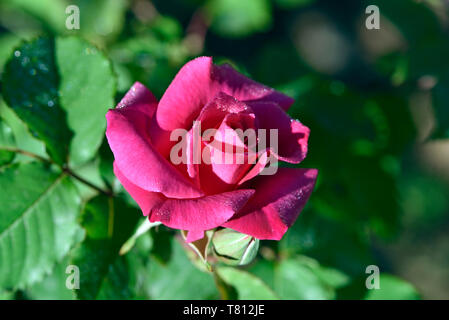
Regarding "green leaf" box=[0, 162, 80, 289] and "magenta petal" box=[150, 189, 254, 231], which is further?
"green leaf" box=[0, 162, 80, 289]

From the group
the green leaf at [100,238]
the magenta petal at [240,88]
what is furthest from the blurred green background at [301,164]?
the magenta petal at [240,88]

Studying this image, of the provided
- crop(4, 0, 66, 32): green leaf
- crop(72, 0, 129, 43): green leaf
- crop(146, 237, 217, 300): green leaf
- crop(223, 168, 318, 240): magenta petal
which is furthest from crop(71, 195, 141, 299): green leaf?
crop(4, 0, 66, 32): green leaf

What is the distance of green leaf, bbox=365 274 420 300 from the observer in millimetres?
1189

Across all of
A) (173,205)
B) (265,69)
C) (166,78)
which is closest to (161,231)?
(173,205)

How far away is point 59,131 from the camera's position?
3.33 ft

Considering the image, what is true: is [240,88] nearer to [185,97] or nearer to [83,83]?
[185,97]

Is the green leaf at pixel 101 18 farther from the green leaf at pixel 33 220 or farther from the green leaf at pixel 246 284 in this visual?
the green leaf at pixel 246 284

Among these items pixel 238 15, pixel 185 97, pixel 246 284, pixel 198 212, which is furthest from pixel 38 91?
pixel 238 15

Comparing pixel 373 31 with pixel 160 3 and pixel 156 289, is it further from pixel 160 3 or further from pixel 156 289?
pixel 156 289

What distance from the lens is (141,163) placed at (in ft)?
2.35

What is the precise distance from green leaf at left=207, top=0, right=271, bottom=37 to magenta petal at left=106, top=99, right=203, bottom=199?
1665 mm

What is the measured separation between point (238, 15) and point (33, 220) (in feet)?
5.73

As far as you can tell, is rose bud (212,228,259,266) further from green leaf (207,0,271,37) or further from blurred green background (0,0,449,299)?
green leaf (207,0,271,37)

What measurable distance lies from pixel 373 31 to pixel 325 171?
2030 mm
